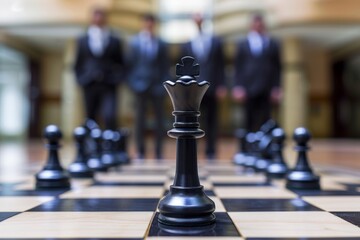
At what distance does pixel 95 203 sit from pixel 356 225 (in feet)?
2.49

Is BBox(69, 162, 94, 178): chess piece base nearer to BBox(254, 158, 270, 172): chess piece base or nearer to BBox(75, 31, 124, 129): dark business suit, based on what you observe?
BBox(254, 158, 270, 172): chess piece base

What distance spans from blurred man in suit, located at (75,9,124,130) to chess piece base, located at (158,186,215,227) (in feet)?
7.00

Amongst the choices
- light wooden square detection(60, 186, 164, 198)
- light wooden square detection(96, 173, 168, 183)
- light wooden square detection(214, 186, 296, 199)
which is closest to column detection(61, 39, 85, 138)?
light wooden square detection(96, 173, 168, 183)

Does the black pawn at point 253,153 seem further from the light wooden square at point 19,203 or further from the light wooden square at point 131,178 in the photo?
the light wooden square at point 19,203

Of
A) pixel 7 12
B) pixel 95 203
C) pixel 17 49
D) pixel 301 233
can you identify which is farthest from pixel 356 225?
pixel 17 49

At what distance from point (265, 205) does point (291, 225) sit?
0.92 ft

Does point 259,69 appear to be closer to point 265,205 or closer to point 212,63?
point 212,63

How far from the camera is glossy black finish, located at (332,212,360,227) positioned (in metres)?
1.00

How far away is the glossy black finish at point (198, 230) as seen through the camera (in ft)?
2.85

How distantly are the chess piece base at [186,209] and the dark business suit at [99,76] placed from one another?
2.13 meters

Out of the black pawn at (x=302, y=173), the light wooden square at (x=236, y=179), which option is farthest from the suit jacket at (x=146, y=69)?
the black pawn at (x=302, y=173)

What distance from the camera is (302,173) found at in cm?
158

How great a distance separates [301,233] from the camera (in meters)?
0.89

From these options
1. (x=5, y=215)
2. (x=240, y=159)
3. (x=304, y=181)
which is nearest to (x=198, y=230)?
(x=5, y=215)
